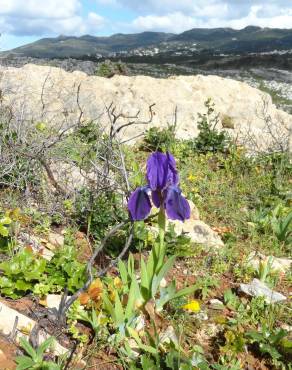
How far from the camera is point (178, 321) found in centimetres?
342

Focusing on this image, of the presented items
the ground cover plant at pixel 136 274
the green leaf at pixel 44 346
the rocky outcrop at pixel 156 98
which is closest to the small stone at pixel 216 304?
the ground cover plant at pixel 136 274

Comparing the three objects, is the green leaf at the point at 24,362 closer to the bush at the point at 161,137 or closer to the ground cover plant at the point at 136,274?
the ground cover plant at the point at 136,274

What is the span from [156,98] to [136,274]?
Answer: 668 cm

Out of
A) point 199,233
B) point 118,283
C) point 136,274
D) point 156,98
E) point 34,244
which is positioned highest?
point 156,98

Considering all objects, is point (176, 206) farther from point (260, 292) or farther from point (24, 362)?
point (260, 292)

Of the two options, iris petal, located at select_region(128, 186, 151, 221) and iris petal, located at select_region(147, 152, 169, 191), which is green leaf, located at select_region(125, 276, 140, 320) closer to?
iris petal, located at select_region(128, 186, 151, 221)

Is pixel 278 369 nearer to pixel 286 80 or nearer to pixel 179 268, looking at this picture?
pixel 179 268

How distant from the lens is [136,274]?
3863 mm

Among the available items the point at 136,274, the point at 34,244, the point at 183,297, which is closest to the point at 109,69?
the point at 34,244

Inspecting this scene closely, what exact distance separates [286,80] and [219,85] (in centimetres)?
3993

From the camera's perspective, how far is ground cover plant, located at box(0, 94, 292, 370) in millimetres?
2898

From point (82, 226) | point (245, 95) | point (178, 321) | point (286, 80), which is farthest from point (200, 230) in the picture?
point (286, 80)

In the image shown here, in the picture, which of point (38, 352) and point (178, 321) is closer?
point (38, 352)

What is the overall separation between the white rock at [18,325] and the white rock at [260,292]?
5.42 feet
